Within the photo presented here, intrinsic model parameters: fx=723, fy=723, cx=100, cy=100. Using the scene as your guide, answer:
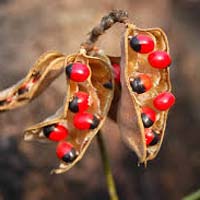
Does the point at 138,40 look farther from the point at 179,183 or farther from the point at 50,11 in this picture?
the point at 50,11

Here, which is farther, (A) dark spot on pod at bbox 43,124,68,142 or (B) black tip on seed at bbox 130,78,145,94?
(A) dark spot on pod at bbox 43,124,68,142

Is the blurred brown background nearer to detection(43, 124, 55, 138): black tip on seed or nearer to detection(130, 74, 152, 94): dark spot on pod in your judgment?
detection(43, 124, 55, 138): black tip on seed

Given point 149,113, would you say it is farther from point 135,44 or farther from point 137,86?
point 135,44

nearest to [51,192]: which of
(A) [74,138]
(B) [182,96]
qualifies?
(B) [182,96]

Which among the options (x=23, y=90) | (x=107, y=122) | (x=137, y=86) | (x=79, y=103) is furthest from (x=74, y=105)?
(x=107, y=122)

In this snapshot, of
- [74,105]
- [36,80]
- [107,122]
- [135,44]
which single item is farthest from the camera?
[107,122]

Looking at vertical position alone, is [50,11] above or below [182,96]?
above

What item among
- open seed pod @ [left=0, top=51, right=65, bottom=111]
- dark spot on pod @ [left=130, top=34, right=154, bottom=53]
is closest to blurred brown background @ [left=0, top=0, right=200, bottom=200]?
open seed pod @ [left=0, top=51, right=65, bottom=111]
